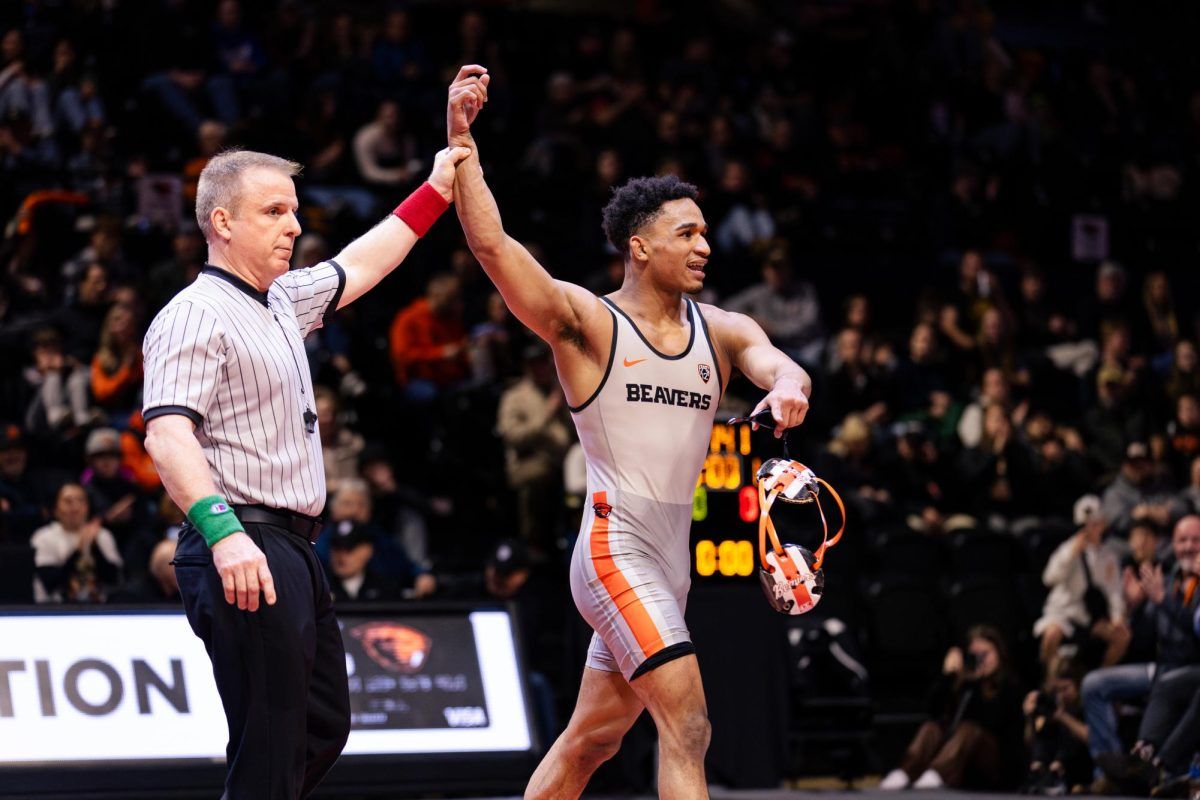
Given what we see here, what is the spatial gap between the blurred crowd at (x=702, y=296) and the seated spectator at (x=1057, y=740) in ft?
0.09

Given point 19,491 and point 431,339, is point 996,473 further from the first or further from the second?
point 19,491

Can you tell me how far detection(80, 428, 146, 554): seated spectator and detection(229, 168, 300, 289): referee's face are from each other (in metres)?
6.21

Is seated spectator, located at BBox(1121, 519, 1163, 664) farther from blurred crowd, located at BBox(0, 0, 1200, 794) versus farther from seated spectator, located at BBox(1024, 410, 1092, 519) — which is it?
seated spectator, located at BBox(1024, 410, 1092, 519)

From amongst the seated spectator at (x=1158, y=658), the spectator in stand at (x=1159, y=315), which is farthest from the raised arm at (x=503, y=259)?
the spectator in stand at (x=1159, y=315)

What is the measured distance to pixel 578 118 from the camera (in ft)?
52.2

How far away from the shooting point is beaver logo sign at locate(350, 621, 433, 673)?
368 inches

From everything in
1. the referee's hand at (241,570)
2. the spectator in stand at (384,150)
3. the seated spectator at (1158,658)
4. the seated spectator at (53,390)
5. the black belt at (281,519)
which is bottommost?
the seated spectator at (1158,658)

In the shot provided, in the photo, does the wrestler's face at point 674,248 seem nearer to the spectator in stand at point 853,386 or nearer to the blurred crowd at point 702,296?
the blurred crowd at point 702,296

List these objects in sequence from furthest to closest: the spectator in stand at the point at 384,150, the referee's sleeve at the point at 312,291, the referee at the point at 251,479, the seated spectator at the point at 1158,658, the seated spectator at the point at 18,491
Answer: the spectator in stand at the point at 384,150 → the seated spectator at the point at 18,491 → the seated spectator at the point at 1158,658 → the referee's sleeve at the point at 312,291 → the referee at the point at 251,479

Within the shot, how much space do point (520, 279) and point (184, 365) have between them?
1335mm

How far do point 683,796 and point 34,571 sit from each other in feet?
17.4

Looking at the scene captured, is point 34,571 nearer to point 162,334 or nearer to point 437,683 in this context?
point 437,683

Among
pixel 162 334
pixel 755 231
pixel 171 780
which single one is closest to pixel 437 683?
pixel 171 780

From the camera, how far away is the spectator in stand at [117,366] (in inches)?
462
